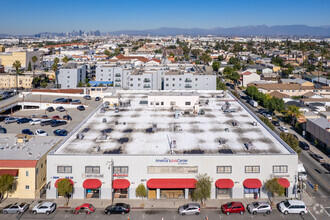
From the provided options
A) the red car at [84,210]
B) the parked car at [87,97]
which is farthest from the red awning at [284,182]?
the parked car at [87,97]

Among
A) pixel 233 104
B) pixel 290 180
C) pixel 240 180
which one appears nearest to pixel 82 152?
pixel 240 180

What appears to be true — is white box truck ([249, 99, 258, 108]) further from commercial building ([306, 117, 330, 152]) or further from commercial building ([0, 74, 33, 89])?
commercial building ([0, 74, 33, 89])

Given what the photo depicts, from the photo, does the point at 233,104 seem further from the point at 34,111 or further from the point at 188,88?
the point at 34,111

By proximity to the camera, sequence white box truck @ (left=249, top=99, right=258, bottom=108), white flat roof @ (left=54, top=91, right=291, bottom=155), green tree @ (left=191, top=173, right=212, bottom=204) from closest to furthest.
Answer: green tree @ (left=191, top=173, right=212, bottom=204) < white flat roof @ (left=54, top=91, right=291, bottom=155) < white box truck @ (left=249, top=99, right=258, bottom=108)

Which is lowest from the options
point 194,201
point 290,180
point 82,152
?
point 194,201

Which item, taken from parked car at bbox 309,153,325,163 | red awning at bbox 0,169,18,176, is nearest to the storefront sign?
red awning at bbox 0,169,18,176

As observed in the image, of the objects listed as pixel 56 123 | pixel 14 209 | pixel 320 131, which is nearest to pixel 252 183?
pixel 14 209

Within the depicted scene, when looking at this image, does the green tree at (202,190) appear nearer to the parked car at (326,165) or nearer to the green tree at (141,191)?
the green tree at (141,191)
